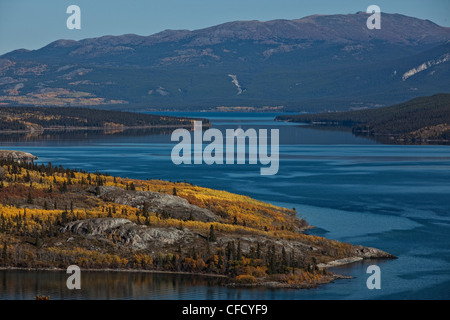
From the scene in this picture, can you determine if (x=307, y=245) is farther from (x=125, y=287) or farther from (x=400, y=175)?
(x=400, y=175)

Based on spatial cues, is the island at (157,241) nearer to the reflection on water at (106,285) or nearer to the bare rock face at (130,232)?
the bare rock face at (130,232)

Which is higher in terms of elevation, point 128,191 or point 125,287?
point 128,191

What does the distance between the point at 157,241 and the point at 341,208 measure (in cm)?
3804

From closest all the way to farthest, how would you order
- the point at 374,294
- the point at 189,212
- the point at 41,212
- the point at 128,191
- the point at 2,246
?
the point at 374,294 < the point at 2,246 < the point at 41,212 < the point at 189,212 < the point at 128,191

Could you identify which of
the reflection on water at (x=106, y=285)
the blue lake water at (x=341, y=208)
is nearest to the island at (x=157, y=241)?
the reflection on water at (x=106, y=285)

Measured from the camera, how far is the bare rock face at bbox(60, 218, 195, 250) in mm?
68750

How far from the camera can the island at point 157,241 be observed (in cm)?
6525

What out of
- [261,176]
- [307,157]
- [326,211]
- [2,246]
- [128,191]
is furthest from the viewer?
[307,157]

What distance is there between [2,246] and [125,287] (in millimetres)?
12427

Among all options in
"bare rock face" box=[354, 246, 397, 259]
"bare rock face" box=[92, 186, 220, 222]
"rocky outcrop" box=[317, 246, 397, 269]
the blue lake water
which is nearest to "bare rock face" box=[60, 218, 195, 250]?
the blue lake water

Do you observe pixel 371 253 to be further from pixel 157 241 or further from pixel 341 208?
pixel 341 208

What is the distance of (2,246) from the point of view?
223 ft

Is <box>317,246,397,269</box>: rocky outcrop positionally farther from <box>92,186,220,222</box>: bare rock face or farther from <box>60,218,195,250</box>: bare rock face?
<box>92,186,220,222</box>: bare rock face

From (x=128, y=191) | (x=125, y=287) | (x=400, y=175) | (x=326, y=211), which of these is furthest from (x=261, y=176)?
(x=125, y=287)
